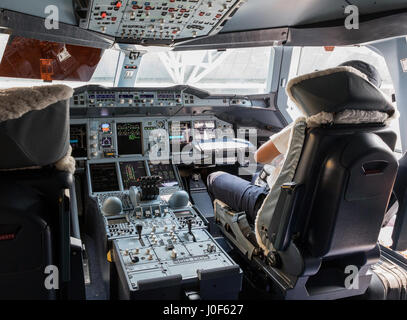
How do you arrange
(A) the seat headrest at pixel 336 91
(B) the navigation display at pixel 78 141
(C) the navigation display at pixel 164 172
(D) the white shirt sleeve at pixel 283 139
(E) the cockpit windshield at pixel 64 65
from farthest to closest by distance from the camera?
(C) the navigation display at pixel 164 172, (B) the navigation display at pixel 78 141, (E) the cockpit windshield at pixel 64 65, (D) the white shirt sleeve at pixel 283 139, (A) the seat headrest at pixel 336 91

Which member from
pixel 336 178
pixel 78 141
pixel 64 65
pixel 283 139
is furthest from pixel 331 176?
pixel 64 65

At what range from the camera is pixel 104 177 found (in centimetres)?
335

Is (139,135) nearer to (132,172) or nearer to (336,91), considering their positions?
(132,172)

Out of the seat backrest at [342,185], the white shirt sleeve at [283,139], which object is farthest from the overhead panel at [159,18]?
the seat backrest at [342,185]

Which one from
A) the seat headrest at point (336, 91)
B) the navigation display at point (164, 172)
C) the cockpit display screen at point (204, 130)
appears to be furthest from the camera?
the cockpit display screen at point (204, 130)

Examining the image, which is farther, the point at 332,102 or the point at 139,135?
the point at 139,135

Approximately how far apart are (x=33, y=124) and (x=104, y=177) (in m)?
2.16

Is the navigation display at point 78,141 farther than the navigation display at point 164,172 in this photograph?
No

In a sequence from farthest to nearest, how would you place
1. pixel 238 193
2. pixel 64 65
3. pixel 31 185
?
1. pixel 64 65
2. pixel 238 193
3. pixel 31 185

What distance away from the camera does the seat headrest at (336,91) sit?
59.0 inches

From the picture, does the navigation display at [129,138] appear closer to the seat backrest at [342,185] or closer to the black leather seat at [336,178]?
the black leather seat at [336,178]

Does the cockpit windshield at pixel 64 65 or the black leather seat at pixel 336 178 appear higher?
the cockpit windshield at pixel 64 65
